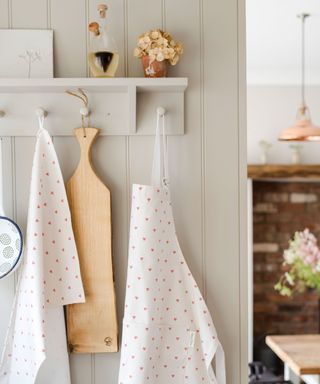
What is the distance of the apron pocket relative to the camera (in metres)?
1.48

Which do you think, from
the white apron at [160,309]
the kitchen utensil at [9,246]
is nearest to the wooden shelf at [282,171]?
the white apron at [160,309]

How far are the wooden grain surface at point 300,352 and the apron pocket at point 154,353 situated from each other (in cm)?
161

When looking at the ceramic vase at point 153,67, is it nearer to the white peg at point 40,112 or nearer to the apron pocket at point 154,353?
the white peg at point 40,112

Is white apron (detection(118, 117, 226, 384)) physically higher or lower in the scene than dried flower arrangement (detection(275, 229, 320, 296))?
higher

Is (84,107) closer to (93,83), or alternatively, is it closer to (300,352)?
(93,83)

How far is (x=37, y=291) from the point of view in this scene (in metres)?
1.45

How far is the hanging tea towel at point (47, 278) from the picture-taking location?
1.48 m

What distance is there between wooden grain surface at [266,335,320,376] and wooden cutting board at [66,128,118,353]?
1.70 m

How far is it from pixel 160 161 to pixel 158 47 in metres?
0.28

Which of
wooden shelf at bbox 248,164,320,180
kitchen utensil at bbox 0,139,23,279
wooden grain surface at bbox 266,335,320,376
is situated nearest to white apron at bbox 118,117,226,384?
kitchen utensil at bbox 0,139,23,279

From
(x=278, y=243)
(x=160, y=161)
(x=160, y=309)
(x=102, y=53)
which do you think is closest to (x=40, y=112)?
(x=102, y=53)

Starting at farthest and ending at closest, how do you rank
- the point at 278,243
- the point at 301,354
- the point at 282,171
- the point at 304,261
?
the point at 278,243
the point at 282,171
the point at 304,261
the point at 301,354

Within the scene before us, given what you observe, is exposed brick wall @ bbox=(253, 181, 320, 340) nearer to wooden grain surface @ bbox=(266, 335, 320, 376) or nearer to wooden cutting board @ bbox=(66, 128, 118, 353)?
wooden grain surface @ bbox=(266, 335, 320, 376)

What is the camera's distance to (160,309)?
4.97 ft
